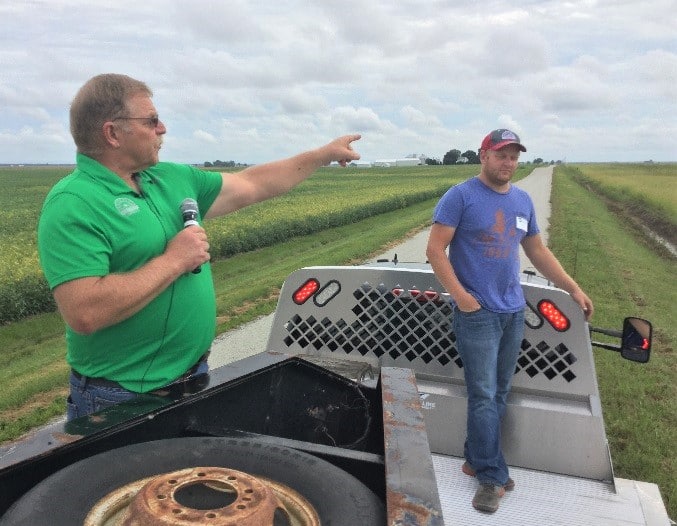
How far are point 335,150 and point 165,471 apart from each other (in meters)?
1.89

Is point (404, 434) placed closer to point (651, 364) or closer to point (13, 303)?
point (651, 364)

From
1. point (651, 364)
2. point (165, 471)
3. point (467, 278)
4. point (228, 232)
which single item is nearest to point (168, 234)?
point (165, 471)

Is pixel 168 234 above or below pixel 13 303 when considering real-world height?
above

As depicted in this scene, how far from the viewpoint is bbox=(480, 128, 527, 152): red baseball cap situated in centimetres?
347

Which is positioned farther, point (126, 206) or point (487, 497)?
point (487, 497)

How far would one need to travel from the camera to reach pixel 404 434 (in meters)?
1.60

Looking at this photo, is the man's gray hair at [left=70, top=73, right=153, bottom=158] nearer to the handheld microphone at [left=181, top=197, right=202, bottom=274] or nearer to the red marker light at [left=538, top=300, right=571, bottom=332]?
the handheld microphone at [left=181, top=197, right=202, bottom=274]

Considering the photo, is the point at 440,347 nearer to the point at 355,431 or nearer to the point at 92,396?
the point at 355,431

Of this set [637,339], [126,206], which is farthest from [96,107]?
[637,339]

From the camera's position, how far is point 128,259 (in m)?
2.10

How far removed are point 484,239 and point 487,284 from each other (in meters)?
0.23

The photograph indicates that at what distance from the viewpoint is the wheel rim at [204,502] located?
46.4 inches

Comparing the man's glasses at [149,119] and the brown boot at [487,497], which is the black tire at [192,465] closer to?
the man's glasses at [149,119]

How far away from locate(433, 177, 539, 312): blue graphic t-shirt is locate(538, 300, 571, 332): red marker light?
0.10m
